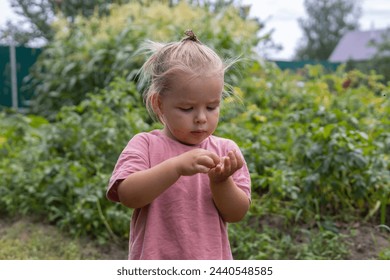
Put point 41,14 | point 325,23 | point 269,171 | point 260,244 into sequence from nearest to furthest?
1. point 260,244
2. point 269,171
3. point 41,14
4. point 325,23

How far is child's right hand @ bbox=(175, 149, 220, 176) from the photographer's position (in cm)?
165

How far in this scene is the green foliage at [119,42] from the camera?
6.23m

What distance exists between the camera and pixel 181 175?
67.4 inches

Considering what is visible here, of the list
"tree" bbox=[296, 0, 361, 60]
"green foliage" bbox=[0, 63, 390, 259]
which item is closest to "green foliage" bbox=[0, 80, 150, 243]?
"green foliage" bbox=[0, 63, 390, 259]

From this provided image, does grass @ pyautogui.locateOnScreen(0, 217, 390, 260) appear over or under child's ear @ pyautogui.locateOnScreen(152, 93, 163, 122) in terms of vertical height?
under

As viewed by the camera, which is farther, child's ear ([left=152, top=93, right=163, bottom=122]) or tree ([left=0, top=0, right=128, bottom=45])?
tree ([left=0, top=0, right=128, bottom=45])

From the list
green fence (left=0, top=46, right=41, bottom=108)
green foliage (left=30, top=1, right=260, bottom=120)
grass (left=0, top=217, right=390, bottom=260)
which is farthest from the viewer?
green fence (left=0, top=46, right=41, bottom=108)

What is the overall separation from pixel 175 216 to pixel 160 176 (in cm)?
17

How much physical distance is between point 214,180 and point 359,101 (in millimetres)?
3464

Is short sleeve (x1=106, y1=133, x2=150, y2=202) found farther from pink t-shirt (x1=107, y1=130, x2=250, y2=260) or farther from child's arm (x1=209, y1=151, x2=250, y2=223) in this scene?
child's arm (x1=209, y1=151, x2=250, y2=223)

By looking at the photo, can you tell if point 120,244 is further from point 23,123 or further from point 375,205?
point 23,123

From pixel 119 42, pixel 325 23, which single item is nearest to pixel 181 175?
pixel 119 42

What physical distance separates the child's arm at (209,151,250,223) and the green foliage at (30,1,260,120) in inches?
155

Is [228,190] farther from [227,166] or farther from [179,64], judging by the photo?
[179,64]
